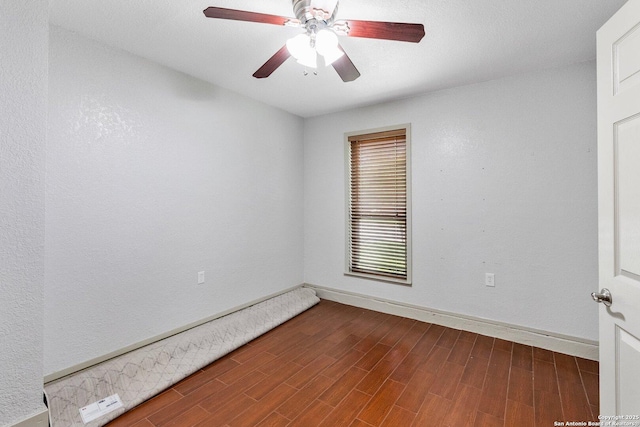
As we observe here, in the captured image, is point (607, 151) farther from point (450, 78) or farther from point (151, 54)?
point (151, 54)

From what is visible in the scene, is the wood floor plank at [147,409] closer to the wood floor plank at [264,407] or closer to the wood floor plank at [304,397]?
the wood floor plank at [264,407]

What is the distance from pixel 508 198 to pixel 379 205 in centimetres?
132

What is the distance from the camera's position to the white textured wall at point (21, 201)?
1.33 metres

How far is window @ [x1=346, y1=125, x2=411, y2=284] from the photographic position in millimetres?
3314

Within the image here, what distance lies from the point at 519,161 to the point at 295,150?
→ 2.55m

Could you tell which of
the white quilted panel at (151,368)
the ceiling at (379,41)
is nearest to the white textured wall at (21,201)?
the white quilted panel at (151,368)

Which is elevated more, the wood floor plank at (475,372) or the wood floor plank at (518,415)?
the wood floor plank at (475,372)

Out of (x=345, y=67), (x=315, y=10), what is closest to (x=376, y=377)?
(x=345, y=67)

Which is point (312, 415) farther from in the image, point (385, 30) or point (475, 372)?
point (385, 30)

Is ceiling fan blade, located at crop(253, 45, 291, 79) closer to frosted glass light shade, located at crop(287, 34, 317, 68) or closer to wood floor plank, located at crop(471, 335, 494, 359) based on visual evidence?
frosted glass light shade, located at crop(287, 34, 317, 68)

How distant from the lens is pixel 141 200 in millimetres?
2346

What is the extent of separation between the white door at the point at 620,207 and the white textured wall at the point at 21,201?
268cm

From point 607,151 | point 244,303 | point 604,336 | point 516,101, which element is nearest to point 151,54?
point 244,303

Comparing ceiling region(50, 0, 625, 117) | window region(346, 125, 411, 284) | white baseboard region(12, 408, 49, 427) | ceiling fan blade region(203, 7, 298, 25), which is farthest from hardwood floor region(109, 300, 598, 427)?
ceiling region(50, 0, 625, 117)
